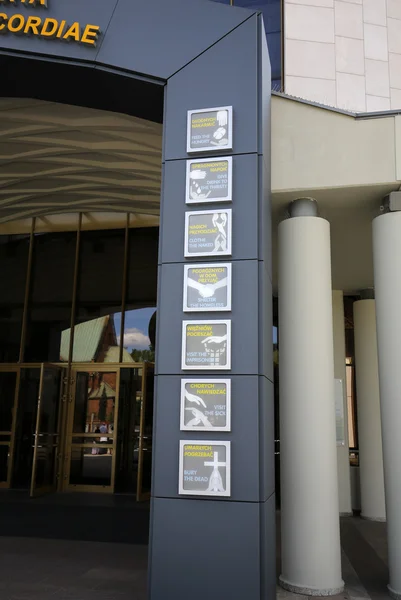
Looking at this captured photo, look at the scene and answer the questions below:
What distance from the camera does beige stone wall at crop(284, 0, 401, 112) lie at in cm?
1136

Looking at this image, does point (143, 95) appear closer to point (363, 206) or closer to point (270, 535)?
point (363, 206)

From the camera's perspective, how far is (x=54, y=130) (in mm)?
9227

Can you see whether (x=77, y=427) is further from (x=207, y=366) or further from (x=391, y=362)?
(x=391, y=362)

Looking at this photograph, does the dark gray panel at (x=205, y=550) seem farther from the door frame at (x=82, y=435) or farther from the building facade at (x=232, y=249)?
the door frame at (x=82, y=435)

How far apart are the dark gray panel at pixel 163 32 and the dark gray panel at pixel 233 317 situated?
2.30m

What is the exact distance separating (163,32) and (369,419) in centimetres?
742

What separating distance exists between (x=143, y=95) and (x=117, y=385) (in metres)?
7.44

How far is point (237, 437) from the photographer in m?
5.27

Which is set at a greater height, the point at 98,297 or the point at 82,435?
the point at 98,297

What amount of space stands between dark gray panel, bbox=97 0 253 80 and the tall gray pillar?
0.43 ft

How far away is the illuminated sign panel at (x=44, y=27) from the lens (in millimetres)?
6348

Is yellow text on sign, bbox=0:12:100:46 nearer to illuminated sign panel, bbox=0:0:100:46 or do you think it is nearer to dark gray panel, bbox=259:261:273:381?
illuminated sign panel, bbox=0:0:100:46

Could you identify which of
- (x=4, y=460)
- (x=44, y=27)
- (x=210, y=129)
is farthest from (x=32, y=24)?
(x=4, y=460)

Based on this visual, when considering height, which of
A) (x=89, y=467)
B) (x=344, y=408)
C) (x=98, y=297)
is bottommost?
(x=89, y=467)
